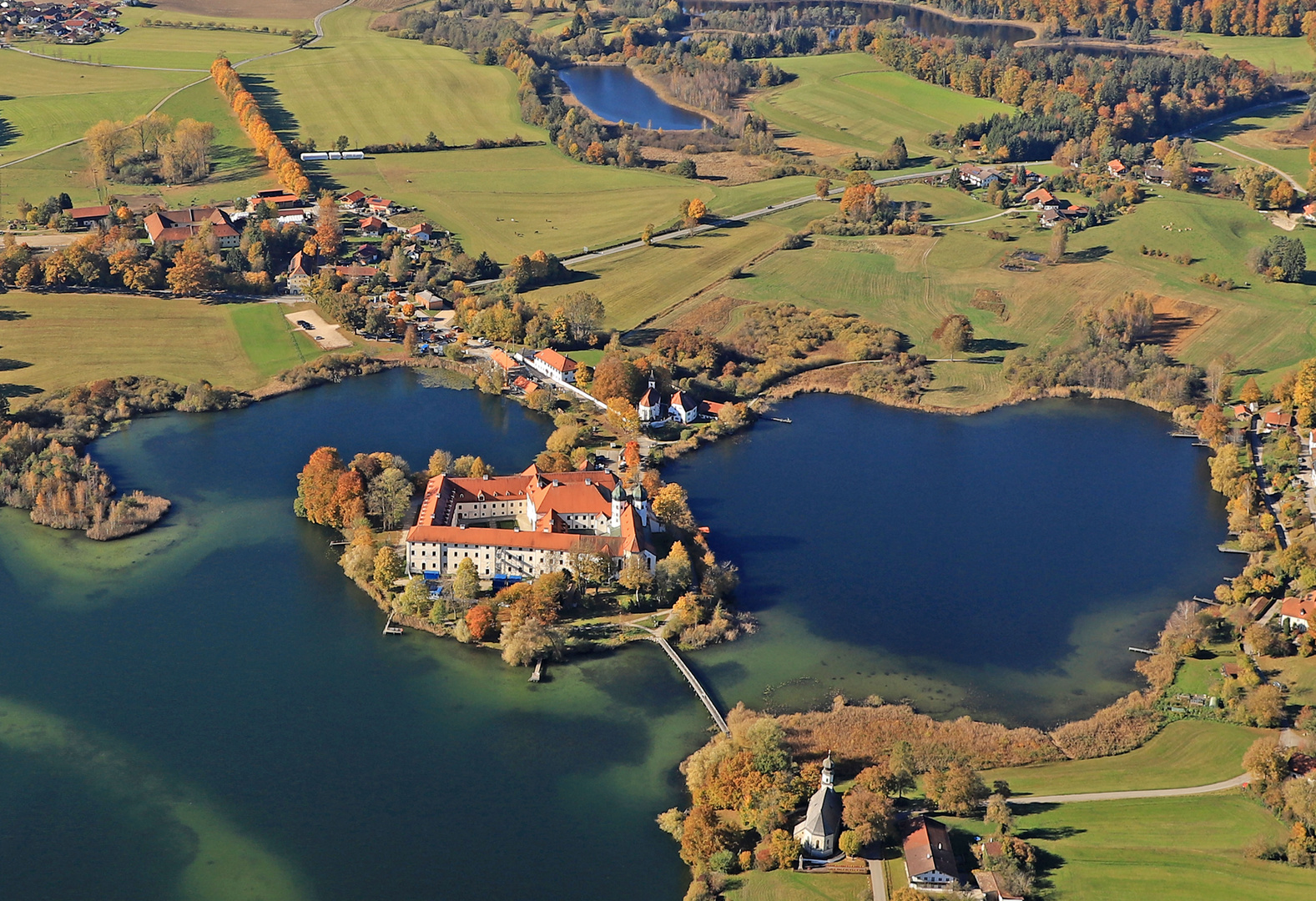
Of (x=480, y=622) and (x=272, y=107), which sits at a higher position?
(x=272, y=107)

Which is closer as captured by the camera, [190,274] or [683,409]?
[683,409]

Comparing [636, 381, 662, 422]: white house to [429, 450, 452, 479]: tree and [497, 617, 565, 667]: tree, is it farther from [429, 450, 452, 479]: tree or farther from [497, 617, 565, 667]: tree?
[497, 617, 565, 667]: tree

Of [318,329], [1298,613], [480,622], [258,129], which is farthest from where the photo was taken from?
[258,129]

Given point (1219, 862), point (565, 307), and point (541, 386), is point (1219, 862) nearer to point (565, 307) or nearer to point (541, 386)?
point (541, 386)

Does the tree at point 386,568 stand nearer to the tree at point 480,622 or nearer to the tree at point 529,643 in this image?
the tree at point 480,622

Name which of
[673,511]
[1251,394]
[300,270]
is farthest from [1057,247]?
[300,270]

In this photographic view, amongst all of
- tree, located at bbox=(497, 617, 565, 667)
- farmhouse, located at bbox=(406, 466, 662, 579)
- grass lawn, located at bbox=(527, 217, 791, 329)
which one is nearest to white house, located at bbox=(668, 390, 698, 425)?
farmhouse, located at bbox=(406, 466, 662, 579)

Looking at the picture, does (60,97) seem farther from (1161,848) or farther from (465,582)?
(1161,848)
